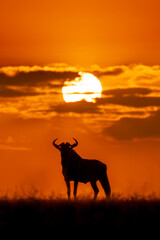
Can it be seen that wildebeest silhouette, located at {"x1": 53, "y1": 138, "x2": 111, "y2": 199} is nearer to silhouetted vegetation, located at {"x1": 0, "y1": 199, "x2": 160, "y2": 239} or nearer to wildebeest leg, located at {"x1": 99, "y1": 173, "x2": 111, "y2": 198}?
wildebeest leg, located at {"x1": 99, "y1": 173, "x2": 111, "y2": 198}

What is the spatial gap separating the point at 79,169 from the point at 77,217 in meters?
11.4

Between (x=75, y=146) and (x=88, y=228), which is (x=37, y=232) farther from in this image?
(x=75, y=146)

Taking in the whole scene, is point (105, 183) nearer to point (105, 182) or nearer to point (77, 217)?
point (105, 182)

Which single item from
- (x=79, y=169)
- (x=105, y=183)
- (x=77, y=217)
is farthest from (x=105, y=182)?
(x=77, y=217)

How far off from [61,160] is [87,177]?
1.72 meters

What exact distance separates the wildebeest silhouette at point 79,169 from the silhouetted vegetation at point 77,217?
28.0 feet

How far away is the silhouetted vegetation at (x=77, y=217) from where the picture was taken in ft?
78.9

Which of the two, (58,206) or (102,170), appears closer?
(58,206)

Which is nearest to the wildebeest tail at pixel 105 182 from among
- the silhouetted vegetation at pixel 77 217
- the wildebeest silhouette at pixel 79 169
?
the wildebeest silhouette at pixel 79 169

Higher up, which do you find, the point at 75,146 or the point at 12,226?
the point at 75,146

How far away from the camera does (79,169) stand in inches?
1412

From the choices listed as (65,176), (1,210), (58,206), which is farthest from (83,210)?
(65,176)

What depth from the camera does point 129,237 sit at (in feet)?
78.9

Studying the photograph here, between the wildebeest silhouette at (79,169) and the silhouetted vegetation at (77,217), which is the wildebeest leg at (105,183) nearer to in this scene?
the wildebeest silhouette at (79,169)
